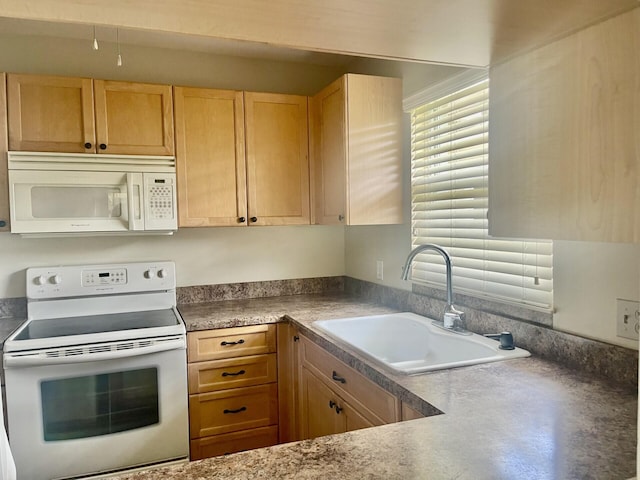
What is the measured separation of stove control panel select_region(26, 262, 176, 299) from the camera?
2449 mm

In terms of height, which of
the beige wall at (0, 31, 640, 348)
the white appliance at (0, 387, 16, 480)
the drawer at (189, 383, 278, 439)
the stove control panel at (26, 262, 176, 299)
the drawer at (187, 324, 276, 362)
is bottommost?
the drawer at (189, 383, 278, 439)

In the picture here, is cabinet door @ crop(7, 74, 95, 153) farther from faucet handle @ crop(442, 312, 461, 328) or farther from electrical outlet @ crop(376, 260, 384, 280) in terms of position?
faucet handle @ crop(442, 312, 461, 328)

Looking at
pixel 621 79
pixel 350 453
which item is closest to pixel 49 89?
pixel 350 453

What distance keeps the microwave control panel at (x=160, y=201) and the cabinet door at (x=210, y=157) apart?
0.28ft

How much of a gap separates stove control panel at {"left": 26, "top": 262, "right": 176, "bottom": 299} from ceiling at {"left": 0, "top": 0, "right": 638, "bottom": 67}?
2011mm

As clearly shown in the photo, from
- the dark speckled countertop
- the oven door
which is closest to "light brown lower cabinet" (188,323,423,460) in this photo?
the oven door

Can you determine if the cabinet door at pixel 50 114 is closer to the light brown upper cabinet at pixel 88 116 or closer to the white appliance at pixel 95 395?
the light brown upper cabinet at pixel 88 116

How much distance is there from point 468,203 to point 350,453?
1356 mm

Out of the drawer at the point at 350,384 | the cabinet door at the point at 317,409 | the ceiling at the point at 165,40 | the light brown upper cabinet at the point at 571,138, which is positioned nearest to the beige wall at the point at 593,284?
the light brown upper cabinet at the point at 571,138

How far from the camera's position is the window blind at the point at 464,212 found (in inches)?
67.0

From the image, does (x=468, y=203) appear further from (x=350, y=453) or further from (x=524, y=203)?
(x=350, y=453)

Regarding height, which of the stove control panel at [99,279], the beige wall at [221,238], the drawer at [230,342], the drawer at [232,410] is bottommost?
the drawer at [232,410]

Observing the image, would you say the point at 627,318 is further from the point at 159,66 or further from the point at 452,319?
the point at 159,66

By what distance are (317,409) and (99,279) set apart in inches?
55.1
